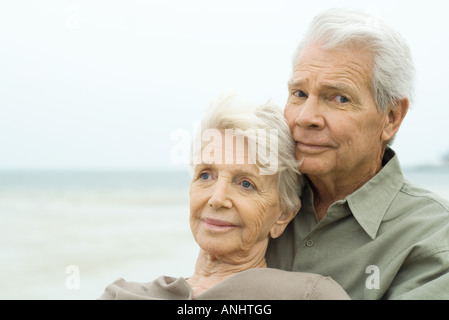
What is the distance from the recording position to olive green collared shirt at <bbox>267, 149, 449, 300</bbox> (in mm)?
2338

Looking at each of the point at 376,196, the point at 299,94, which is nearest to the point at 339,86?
the point at 299,94

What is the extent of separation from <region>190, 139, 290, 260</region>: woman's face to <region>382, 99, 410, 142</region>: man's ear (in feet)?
2.34

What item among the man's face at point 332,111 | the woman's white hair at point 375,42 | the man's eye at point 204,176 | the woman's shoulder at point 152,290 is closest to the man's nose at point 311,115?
the man's face at point 332,111

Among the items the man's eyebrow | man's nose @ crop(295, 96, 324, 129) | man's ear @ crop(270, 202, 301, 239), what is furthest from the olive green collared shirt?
the man's eyebrow

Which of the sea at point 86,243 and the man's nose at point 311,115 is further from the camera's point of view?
the sea at point 86,243

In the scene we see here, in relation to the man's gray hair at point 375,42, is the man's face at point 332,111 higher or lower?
lower

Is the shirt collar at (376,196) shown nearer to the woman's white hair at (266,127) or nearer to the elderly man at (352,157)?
the elderly man at (352,157)

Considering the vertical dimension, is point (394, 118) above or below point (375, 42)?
below

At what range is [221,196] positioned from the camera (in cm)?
238

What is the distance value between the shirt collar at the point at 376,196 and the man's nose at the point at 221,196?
0.63 m

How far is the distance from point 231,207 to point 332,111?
2.26ft

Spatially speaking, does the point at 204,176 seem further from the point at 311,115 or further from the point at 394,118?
the point at 394,118

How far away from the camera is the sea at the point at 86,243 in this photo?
8.77 metres
